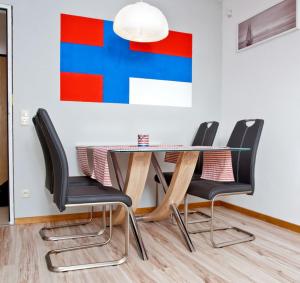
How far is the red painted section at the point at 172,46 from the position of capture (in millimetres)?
3319

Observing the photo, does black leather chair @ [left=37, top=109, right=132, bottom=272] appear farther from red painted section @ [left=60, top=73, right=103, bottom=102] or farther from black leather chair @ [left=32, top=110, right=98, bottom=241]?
red painted section @ [left=60, top=73, right=103, bottom=102]

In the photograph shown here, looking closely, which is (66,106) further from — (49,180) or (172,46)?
(172,46)

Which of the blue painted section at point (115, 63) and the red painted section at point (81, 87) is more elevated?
the blue painted section at point (115, 63)

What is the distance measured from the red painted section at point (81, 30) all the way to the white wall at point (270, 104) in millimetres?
1553

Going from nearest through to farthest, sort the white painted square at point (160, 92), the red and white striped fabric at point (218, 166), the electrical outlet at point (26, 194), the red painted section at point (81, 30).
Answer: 1. the red and white striped fabric at point (218, 166)
2. the electrical outlet at point (26, 194)
3. the red painted section at point (81, 30)
4. the white painted square at point (160, 92)

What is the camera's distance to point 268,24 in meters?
3.04

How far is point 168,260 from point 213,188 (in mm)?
597

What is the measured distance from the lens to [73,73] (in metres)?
3.04

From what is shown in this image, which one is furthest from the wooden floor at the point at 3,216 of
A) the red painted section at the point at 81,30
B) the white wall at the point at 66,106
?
the red painted section at the point at 81,30

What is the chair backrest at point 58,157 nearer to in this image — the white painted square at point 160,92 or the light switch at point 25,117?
the light switch at point 25,117

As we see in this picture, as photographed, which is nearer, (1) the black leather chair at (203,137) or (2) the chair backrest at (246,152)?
(2) the chair backrest at (246,152)

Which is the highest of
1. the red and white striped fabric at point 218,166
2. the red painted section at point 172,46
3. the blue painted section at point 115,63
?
the red painted section at point 172,46

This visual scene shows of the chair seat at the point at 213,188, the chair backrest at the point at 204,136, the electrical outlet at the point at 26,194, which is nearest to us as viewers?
the chair seat at the point at 213,188

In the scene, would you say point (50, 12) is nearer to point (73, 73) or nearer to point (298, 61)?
point (73, 73)
